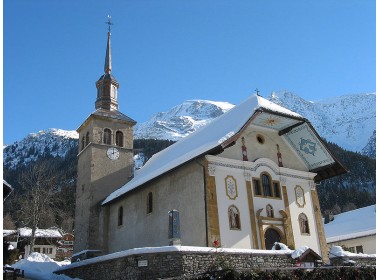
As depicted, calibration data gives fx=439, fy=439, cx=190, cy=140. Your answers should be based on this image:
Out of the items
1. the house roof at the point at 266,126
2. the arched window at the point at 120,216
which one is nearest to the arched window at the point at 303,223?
the house roof at the point at 266,126

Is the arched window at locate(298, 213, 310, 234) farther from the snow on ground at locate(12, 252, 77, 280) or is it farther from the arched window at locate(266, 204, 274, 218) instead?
the snow on ground at locate(12, 252, 77, 280)

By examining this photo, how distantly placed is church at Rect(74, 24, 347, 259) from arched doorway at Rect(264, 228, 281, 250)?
0.18 ft

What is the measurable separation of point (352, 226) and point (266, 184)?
26.7 meters

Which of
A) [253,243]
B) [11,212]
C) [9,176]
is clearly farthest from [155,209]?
[9,176]

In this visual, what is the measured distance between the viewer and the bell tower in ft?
104

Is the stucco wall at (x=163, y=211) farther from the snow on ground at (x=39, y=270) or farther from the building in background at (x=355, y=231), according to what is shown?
the building in background at (x=355, y=231)

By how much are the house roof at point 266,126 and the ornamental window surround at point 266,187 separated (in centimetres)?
319

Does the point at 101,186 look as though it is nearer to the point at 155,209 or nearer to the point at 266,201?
the point at 155,209

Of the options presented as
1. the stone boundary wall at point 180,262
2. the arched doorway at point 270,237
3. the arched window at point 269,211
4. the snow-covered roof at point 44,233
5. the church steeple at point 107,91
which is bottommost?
the stone boundary wall at point 180,262

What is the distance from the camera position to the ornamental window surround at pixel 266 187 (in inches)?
960

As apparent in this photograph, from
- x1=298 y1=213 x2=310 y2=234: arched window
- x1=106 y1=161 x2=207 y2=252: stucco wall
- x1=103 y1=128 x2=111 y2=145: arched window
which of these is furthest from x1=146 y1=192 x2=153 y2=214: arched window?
x1=103 y1=128 x2=111 y2=145: arched window

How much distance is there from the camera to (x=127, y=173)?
34406 mm

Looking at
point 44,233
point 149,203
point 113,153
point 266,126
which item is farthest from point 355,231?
point 44,233

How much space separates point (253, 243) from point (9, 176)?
133794 millimetres
